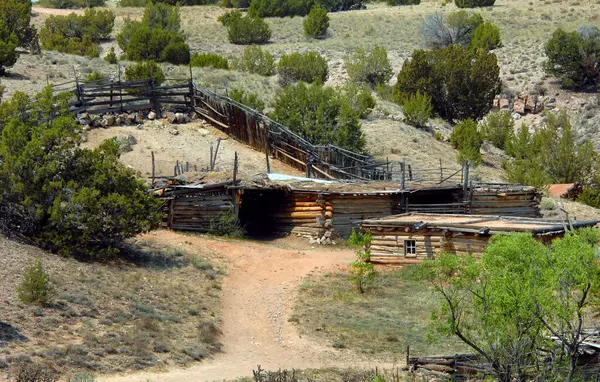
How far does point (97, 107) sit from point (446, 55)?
23.6 meters

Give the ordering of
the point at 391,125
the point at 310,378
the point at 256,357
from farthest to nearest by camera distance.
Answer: the point at 391,125 < the point at 256,357 < the point at 310,378

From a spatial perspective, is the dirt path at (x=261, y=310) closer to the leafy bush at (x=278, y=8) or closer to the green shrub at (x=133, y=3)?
the leafy bush at (x=278, y=8)

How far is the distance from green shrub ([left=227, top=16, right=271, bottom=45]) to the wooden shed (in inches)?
1738

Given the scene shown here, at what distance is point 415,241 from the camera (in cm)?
2819

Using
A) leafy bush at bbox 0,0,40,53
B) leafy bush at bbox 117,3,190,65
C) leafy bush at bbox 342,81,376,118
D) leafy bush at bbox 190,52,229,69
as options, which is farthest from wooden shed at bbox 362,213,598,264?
leafy bush at bbox 0,0,40,53

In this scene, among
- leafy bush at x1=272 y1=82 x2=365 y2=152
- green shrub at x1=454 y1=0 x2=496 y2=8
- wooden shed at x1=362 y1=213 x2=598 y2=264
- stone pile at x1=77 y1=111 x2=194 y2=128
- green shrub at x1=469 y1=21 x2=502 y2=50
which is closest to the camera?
wooden shed at x1=362 y1=213 x2=598 y2=264

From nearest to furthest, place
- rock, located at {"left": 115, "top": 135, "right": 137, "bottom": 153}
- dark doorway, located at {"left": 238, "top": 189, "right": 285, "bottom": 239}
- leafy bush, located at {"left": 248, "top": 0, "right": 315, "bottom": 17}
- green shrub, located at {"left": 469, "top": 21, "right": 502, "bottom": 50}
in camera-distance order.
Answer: dark doorway, located at {"left": 238, "top": 189, "right": 285, "bottom": 239}
rock, located at {"left": 115, "top": 135, "right": 137, "bottom": 153}
green shrub, located at {"left": 469, "top": 21, "right": 502, "bottom": 50}
leafy bush, located at {"left": 248, "top": 0, "right": 315, "bottom": 17}

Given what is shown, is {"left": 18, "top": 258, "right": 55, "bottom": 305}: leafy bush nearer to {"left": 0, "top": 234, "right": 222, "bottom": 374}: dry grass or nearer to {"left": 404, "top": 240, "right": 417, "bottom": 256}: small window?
{"left": 0, "top": 234, "right": 222, "bottom": 374}: dry grass

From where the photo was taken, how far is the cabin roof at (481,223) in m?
26.1

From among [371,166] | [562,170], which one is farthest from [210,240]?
[562,170]

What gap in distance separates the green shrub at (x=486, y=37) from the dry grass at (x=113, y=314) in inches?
1835

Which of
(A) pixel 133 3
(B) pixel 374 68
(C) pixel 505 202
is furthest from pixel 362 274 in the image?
(A) pixel 133 3

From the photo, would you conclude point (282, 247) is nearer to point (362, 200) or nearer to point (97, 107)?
point (362, 200)

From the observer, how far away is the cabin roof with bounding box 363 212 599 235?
26.1 m
